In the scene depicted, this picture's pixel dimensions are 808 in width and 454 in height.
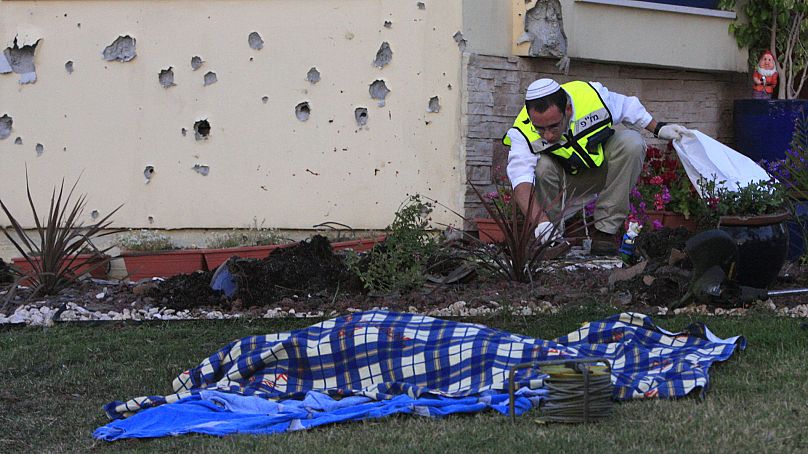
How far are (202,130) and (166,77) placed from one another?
469 mm

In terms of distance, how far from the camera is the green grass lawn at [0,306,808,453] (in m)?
3.04

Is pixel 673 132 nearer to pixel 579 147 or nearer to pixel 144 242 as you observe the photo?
pixel 579 147

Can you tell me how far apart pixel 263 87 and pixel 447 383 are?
417 cm

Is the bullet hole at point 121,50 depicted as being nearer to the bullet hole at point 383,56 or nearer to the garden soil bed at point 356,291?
the bullet hole at point 383,56

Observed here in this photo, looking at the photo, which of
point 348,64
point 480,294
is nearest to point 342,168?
point 348,64

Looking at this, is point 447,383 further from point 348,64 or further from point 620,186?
point 348,64

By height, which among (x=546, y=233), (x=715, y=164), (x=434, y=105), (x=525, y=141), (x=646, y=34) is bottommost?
(x=546, y=233)

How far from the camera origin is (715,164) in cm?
615

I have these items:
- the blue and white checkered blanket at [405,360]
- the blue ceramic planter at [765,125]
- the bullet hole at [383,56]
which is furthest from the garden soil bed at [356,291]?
the blue ceramic planter at [765,125]

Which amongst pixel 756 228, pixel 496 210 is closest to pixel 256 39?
pixel 496 210

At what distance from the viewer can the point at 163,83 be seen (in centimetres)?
758

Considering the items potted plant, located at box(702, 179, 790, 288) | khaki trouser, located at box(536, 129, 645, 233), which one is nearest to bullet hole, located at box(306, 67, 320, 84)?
khaki trouser, located at box(536, 129, 645, 233)

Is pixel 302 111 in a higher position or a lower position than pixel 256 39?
lower

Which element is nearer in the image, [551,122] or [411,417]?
[411,417]
